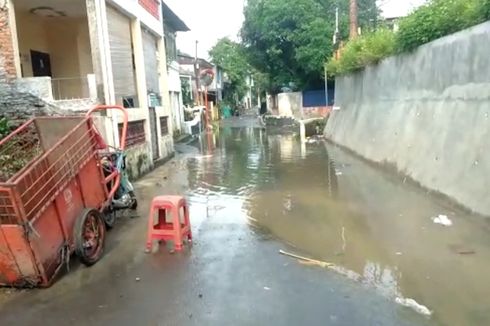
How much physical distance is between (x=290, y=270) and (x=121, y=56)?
8861mm

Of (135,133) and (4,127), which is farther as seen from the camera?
(135,133)

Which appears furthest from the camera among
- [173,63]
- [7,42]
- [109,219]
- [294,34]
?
[294,34]

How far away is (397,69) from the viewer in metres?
12.7

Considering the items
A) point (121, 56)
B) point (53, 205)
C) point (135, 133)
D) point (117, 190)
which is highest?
point (121, 56)

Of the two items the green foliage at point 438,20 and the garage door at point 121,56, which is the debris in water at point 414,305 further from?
the garage door at point 121,56

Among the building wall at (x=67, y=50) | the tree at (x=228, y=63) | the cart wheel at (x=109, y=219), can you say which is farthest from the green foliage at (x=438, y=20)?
the tree at (x=228, y=63)

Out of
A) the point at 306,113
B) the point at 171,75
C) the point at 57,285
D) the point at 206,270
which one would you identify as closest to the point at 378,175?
the point at 206,270

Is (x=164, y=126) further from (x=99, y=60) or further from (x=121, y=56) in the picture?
(x=99, y=60)

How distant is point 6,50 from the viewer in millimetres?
9844

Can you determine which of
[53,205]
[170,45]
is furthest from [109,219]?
[170,45]

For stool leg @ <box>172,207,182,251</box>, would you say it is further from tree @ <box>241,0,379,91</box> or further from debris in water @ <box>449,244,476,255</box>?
tree @ <box>241,0,379,91</box>

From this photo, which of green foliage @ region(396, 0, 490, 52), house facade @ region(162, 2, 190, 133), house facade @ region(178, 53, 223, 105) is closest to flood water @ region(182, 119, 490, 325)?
green foliage @ region(396, 0, 490, 52)

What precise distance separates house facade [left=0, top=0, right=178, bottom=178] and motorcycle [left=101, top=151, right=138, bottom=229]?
126 inches

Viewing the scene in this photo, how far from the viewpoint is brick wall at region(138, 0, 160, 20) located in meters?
14.8
